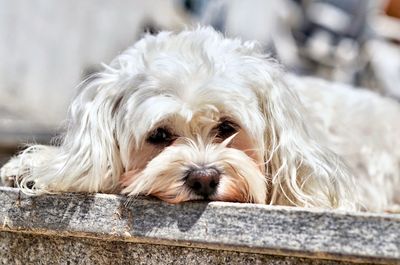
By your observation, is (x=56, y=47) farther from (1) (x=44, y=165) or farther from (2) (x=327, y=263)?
(2) (x=327, y=263)

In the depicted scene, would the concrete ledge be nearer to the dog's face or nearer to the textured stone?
the textured stone

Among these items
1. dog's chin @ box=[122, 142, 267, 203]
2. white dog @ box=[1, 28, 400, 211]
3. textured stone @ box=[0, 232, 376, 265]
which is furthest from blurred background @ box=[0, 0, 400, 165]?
textured stone @ box=[0, 232, 376, 265]

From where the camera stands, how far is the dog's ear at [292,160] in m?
2.79

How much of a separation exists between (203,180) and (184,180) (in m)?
0.06

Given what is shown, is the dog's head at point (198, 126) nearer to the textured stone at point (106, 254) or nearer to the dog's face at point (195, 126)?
the dog's face at point (195, 126)

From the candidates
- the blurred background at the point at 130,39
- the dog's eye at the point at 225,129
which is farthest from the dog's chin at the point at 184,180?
the blurred background at the point at 130,39

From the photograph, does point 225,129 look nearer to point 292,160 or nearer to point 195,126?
point 195,126

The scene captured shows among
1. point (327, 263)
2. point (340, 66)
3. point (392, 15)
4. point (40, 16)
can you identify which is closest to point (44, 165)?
point (327, 263)

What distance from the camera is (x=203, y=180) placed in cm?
248

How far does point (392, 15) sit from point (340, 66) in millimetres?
2561

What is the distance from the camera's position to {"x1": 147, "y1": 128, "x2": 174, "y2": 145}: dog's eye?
2.78 m

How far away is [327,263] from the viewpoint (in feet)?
6.91

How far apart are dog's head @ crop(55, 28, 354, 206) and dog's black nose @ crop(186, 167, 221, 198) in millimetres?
50

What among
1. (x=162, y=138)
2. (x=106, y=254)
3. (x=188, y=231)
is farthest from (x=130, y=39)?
(x=188, y=231)
